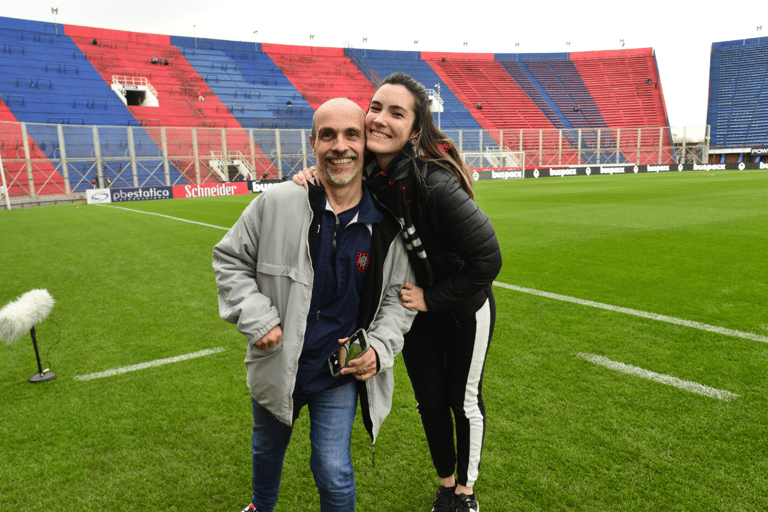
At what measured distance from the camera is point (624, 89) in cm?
5766

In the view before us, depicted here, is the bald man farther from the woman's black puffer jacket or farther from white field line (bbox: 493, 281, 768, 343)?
white field line (bbox: 493, 281, 768, 343)

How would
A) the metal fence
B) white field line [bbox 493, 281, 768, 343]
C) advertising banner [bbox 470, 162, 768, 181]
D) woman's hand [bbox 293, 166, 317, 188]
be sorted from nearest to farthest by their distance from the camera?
woman's hand [bbox 293, 166, 317, 188]
white field line [bbox 493, 281, 768, 343]
the metal fence
advertising banner [bbox 470, 162, 768, 181]

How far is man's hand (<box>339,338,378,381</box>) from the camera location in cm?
204

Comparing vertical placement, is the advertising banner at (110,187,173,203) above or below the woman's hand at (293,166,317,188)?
below

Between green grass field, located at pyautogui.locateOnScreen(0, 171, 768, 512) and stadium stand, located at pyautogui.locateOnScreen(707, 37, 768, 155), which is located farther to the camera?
stadium stand, located at pyautogui.locateOnScreen(707, 37, 768, 155)

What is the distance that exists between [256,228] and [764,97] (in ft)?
216

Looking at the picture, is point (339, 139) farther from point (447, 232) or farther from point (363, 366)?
point (363, 366)

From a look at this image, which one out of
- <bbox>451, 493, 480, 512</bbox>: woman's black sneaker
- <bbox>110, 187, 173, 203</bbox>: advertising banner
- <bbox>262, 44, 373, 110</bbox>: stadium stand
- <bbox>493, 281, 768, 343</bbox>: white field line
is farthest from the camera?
<bbox>262, 44, 373, 110</bbox>: stadium stand

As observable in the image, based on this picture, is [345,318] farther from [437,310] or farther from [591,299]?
[591,299]

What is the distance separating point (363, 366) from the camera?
205 cm

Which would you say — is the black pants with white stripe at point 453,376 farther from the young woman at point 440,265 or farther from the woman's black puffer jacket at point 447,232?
the woman's black puffer jacket at point 447,232

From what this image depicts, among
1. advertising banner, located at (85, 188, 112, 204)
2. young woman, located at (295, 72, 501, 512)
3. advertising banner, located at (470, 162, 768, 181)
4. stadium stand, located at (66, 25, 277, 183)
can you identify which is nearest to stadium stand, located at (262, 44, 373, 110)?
stadium stand, located at (66, 25, 277, 183)

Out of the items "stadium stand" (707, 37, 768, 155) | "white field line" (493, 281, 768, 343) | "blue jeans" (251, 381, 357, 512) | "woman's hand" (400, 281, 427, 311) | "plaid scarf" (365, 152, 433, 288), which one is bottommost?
"white field line" (493, 281, 768, 343)

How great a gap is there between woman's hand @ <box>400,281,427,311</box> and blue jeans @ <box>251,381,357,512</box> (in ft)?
1.35
